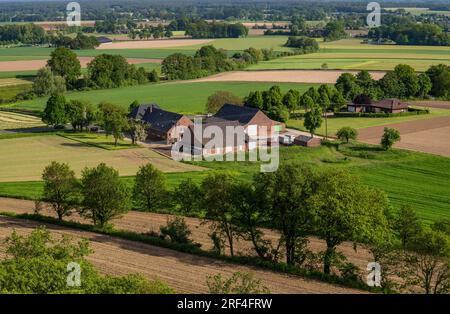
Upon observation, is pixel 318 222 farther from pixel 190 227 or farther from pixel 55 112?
pixel 55 112

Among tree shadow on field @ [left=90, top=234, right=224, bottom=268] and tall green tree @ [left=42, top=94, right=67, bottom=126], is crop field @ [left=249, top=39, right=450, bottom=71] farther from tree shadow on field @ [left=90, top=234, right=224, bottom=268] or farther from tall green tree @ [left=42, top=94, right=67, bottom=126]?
tree shadow on field @ [left=90, top=234, right=224, bottom=268]

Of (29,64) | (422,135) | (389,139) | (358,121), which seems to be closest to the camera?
(389,139)

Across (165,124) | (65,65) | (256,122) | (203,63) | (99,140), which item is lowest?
(99,140)

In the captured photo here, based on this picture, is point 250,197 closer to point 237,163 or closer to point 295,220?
point 295,220

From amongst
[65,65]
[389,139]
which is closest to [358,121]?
[389,139]

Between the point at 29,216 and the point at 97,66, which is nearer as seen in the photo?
the point at 29,216

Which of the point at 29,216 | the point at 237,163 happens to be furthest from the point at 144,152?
the point at 29,216
